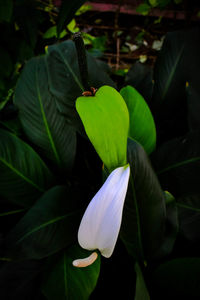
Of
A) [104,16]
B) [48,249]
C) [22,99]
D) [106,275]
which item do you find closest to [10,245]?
[48,249]

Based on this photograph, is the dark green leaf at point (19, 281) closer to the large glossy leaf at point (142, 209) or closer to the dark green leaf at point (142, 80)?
the large glossy leaf at point (142, 209)

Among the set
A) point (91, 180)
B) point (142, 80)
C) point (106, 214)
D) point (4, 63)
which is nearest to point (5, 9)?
point (4, 63)

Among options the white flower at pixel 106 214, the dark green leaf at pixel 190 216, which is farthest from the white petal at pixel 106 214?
the dark green leaf at pixel 190 216

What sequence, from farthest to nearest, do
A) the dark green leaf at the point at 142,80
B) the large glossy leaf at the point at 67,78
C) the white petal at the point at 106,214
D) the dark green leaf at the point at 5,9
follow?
the dark green leaf at the point at 142,80 → the dark green leaf at the point at 5,9 → the large glossy leaf at the point at 67,78 → the white petal at the point at 106,214

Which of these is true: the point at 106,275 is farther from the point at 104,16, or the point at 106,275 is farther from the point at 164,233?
the point at 104,16

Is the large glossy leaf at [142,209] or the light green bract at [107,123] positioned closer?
the light green bract at [107,123]

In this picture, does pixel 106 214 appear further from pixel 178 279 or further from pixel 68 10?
pixel 68 10
